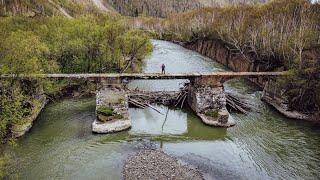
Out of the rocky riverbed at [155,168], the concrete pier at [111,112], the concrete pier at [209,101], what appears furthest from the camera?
the concrete pier at [209,101]

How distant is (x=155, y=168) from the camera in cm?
3706

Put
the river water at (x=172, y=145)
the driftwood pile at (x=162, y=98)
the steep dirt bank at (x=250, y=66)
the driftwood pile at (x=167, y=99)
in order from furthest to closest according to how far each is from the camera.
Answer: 1. the driftwood pile at (x=162, y=98)
2. the driftwood pile at (x=167, y=99)
3. the steep dirt bank at (x=250, y=66)
4. the river water at (x=172, y=145)

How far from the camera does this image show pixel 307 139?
45.8 metres

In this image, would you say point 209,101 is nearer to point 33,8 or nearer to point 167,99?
point 167,99

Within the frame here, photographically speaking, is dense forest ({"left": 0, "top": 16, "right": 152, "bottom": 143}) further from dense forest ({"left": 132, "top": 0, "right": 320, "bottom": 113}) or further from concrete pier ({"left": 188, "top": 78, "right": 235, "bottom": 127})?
dense forest ({"left": 132, "top": 0, "right": 320, "bottom": 113})

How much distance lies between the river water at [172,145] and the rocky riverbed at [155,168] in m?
1.12

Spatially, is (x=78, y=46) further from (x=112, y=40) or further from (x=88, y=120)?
(x=88, y=120)

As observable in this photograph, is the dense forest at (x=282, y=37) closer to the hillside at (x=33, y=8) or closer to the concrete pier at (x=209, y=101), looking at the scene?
the concrete pier at (x=209, y=101)

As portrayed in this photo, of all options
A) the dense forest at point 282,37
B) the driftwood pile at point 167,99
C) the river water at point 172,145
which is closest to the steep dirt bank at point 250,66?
the dense forest at point 282,37

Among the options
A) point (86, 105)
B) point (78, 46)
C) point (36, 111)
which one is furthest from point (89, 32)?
point (36, 111)

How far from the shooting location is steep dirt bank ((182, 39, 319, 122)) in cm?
5388

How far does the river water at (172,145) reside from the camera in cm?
3744

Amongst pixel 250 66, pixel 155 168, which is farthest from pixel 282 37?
pixel 155 168

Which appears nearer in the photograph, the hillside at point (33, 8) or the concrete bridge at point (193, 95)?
the concrete bridge at point (193, 95)
